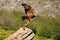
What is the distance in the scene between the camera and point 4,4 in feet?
79.7

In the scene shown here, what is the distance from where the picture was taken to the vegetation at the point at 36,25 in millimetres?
20737

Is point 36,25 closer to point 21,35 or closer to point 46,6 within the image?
point 46,6

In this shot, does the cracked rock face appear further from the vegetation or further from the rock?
the rock

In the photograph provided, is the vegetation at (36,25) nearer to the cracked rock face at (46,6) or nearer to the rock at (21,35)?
the cracked rock face at (46,6)

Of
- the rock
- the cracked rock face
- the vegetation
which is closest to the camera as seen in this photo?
the rock

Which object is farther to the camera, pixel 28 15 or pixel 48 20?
pixel 48 20

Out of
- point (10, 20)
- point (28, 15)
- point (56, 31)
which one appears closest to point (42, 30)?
point (56, 31)

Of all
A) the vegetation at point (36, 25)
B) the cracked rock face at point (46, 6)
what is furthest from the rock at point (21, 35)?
the cracked rock face at point (46, 6)

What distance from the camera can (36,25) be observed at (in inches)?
859

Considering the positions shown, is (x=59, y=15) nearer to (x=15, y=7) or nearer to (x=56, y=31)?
(x=56, y=31)

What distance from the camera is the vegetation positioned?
20.7 metres

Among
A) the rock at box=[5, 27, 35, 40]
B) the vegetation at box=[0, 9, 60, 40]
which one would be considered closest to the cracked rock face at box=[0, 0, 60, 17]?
the vegetation at box=[0, 9, 60, 40]

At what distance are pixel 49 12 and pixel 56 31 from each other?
306 centimetres

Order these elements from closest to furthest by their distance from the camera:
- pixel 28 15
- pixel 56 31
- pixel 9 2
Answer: pixel 28 15
pixel 56 31
pixel 9 2
